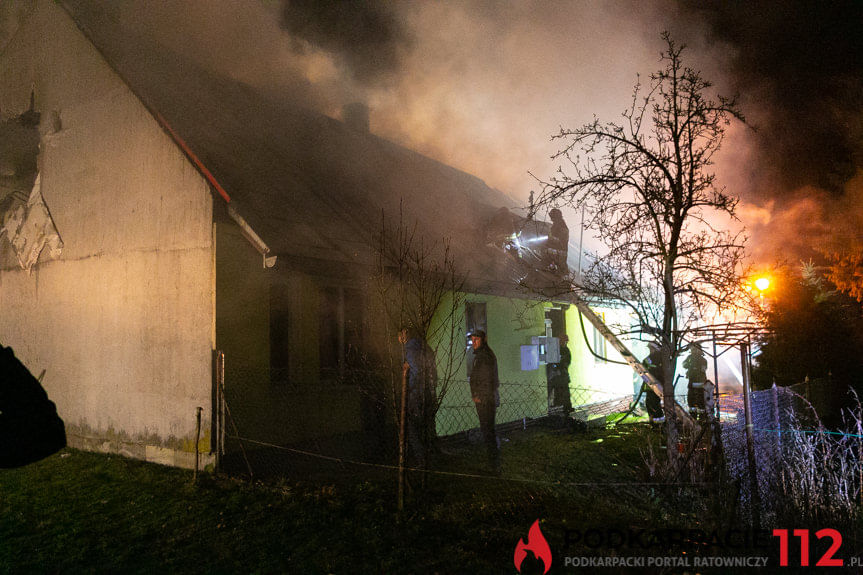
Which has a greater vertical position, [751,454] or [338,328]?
[338,328]

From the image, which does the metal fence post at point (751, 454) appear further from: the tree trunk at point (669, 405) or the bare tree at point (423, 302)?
the bare tree at point (423, 302)

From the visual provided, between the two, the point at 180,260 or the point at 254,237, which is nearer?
the point at 254,237

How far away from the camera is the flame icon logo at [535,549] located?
393cm

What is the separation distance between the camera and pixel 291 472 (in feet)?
22.8

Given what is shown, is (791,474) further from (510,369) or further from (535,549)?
(510,369)

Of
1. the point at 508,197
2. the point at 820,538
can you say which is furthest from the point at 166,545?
the point at 508,197

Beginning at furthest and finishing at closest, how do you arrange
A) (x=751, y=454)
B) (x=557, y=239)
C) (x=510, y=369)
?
(x=557, y=239) → (x=510, y=369) → (x=751, y=454)

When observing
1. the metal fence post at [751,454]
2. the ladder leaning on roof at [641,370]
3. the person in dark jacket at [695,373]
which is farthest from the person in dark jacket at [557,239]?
the metal fence post at [751,454]

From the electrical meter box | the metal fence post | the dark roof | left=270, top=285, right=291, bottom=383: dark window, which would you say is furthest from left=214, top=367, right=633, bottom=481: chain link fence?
the metal fence post

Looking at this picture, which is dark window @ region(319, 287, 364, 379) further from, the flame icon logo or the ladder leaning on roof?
the flame icon logo

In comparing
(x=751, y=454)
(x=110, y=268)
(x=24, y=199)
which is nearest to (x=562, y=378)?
(x=751, y=454)

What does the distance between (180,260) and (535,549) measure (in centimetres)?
602

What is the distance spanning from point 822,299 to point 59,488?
43.2ft

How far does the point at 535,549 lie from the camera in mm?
4109
